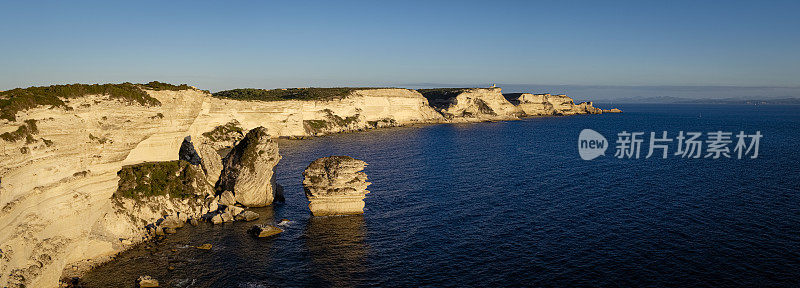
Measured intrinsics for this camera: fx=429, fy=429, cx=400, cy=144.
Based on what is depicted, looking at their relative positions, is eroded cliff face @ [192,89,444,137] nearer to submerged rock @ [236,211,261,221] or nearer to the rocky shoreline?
the rocky shoreline

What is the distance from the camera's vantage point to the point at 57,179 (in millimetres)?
30062

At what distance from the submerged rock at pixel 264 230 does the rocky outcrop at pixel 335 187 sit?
535 centimetres

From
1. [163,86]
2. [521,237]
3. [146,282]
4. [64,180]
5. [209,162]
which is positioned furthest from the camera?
[209,162]

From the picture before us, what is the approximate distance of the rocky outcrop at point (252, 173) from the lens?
46.4m

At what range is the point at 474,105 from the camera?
7475 inches

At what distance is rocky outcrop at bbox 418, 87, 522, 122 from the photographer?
183875mm

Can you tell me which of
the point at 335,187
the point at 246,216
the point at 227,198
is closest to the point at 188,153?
the point at 227,198

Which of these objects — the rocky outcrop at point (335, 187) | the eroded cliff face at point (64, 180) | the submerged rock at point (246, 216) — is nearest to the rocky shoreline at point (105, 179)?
the eroded cliff face at point (64, 180)

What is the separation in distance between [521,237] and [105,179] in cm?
3464

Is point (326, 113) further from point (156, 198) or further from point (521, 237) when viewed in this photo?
point (521, 237)

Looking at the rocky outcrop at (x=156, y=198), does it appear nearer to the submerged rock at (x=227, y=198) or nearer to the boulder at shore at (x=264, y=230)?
the submerged rock at (x=227, y=198)

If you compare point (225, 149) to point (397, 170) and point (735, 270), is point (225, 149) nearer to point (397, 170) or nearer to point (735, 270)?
point (397, 170)

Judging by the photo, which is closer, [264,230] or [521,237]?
[521,237]

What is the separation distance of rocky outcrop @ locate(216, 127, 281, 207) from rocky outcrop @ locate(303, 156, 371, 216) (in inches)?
274
